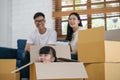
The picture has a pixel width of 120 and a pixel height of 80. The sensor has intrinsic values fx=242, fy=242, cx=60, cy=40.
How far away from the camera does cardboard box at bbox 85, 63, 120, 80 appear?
2.02 metres

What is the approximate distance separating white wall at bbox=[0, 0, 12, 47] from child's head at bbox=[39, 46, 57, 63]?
2126 mm

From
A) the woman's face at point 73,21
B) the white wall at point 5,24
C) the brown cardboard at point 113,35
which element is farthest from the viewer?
the white wall at point 5,24

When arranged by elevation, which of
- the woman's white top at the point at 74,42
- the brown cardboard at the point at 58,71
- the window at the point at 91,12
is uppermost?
the window at the point at 91,12

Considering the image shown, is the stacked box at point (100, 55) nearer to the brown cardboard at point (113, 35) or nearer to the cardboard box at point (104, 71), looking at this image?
the cardboard box at point (104, 71)

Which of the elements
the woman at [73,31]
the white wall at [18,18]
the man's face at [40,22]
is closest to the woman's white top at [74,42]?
the woman at [73,31]

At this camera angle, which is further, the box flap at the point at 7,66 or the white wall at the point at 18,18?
the white wall at the point at 18,18

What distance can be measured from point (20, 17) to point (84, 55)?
2176 millimetres

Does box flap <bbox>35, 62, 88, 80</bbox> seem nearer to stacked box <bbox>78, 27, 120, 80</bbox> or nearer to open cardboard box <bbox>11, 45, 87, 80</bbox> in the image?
open cardboard box <bbox>11, 45, 87, 80</bbox>

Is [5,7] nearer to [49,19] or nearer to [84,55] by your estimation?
[49,19]

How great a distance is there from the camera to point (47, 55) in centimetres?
194

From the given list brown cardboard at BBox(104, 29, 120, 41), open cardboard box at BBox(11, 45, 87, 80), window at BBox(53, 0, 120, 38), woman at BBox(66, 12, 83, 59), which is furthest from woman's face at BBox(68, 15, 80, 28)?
window at BBox(53, 0, 120, 38)

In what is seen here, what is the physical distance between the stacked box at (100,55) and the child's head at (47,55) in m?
0.35

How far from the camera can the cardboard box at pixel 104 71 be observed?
202 centimetres

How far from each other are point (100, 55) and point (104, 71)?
146 millimetres
